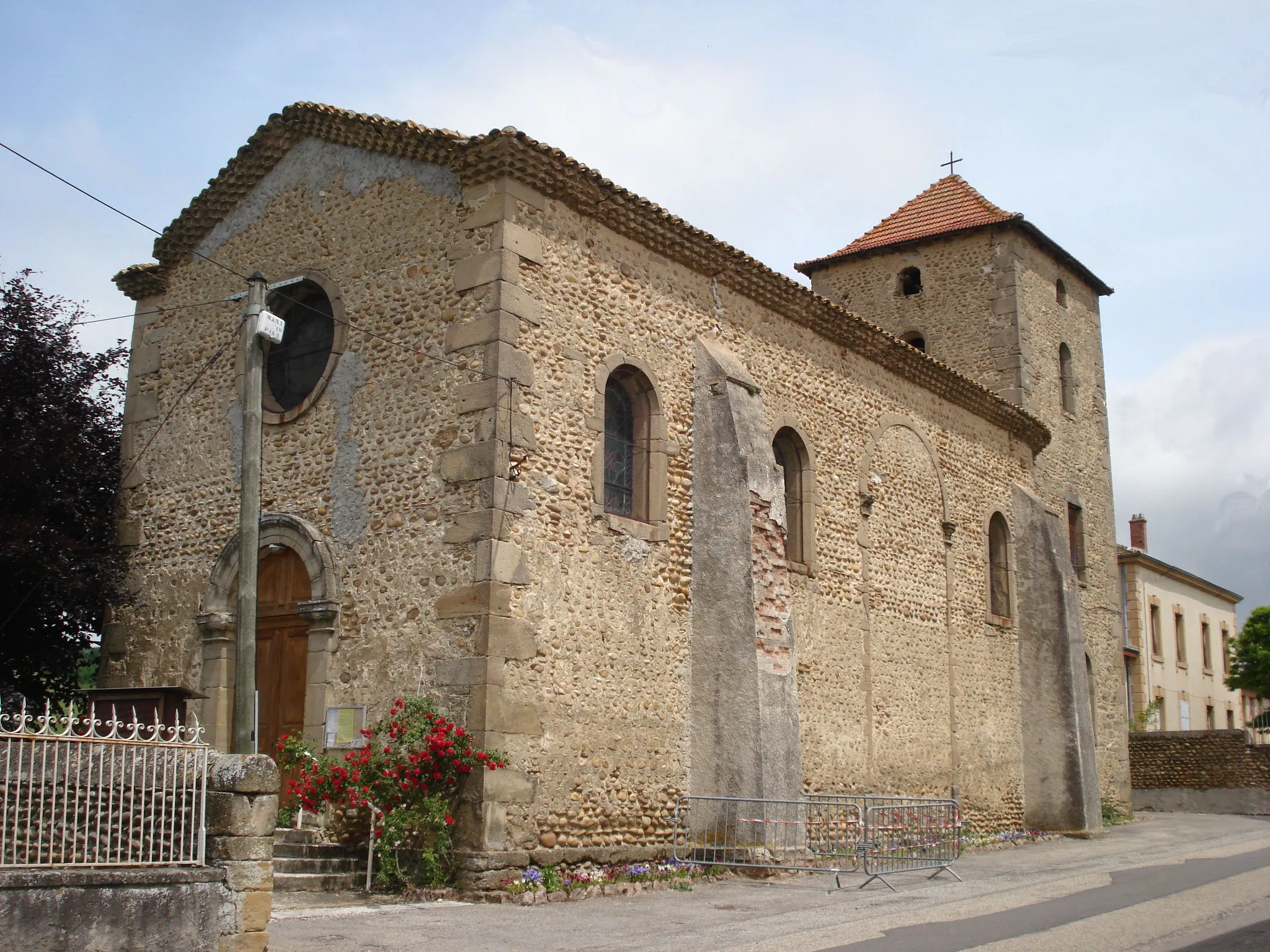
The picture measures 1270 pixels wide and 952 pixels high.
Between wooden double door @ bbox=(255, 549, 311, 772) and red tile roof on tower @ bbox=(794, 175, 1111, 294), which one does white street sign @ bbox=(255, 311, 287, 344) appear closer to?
wooden double door @ bbox=(255, 549, 311, 772)

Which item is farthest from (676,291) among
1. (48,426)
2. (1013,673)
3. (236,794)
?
(1013,673)

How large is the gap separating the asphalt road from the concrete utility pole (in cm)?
167

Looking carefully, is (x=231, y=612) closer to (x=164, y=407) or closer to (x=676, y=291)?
(x=164, y=407)

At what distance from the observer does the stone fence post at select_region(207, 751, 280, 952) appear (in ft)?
22.5

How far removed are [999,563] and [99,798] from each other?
16.1 m

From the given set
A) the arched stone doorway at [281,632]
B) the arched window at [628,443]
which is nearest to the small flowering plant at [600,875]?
the arched stone doorway at [281,632]

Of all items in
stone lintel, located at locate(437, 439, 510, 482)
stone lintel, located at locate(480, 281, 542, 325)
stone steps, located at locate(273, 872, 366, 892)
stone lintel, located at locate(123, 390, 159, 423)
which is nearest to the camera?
stone steps, located at locate(273, 872, 366, 892)

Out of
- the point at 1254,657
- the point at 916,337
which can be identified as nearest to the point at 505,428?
the point at 916,337

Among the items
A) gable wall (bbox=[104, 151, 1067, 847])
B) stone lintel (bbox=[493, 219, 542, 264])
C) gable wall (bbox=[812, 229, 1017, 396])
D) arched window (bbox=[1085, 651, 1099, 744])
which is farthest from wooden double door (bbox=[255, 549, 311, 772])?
arched window (bbox=[1085, 651, 1099, 744])

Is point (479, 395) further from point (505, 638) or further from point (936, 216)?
point (936, 216)

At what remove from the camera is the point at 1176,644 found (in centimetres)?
3866

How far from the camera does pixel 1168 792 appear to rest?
26.0 meters

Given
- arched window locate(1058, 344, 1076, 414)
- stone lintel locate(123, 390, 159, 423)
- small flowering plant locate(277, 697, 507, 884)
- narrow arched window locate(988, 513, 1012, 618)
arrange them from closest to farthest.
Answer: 1. small flowering plant locate(277, 697, 507, 884)
2. stone lintel locate(123, 390, 159, 423)
3. narrow arched window locate(988, 513, 1012, 618)
4. arched window locate(1058, 344, 1076, 414)

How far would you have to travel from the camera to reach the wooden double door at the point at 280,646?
474 inches
